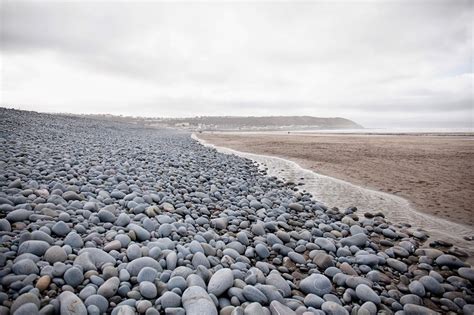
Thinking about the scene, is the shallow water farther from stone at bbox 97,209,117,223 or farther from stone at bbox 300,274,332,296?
stone at bbox 97,209,117,223

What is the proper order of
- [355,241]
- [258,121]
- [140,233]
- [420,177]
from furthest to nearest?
A: 1. [258,121]
2. [420,177]
3. [355,241]
4. [140,233]

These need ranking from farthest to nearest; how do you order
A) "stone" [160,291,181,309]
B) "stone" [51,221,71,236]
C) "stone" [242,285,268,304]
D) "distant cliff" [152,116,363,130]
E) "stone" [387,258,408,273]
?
"distant cliff" [152,116,363,130] < "stone" [387,258,408,273] < "stone" [51,221,71,236] < "stone" [242,285,268,304] < "stone" [160,291,181,309]

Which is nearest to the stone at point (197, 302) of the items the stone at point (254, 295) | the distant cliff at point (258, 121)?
the stone at point (254, 295)

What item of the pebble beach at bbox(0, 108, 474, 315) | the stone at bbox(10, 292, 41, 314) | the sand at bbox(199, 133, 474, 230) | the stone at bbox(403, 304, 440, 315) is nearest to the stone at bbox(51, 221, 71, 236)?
the pebble beach at bbox(0, 108, 474, 315)

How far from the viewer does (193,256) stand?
2938 millimetres

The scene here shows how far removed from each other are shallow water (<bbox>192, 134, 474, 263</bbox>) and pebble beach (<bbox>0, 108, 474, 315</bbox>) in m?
0.40

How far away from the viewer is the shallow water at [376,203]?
4.80 metres

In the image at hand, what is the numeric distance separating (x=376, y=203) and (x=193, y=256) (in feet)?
18.3

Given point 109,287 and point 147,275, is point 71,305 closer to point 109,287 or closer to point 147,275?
point 109,287

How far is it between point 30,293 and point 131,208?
84.6 inches

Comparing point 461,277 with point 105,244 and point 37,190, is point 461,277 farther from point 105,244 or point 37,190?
point 37,190

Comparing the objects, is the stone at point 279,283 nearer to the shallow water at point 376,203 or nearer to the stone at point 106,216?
the stone at point 106,216

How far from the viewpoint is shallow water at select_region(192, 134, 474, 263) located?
4801 millimetres

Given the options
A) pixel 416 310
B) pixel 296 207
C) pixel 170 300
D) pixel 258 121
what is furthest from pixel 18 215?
pixel 258 121
